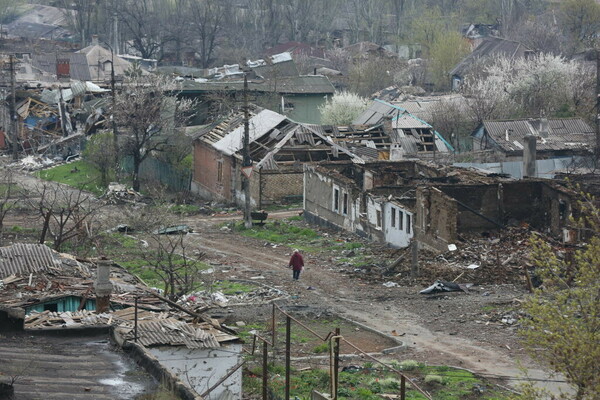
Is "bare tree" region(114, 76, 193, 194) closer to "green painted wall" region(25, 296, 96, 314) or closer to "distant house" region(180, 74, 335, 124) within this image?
"distant house" region(180, 74, 335, 124)

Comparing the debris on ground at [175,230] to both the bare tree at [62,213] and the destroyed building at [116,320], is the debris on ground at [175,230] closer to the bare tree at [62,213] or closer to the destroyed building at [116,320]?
the bare tree at [62,213]

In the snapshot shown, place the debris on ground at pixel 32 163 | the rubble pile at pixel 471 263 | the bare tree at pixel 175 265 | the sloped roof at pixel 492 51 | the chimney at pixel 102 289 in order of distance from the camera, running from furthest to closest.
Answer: the sloped roof at pixel 492 51 → the debris on ground at pixel 32 163 → the rubble pile at pixel 471 263 → the bare tree at pixel 175 265 → the chimney at pixel 102 289

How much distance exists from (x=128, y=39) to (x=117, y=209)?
66711 millimetres

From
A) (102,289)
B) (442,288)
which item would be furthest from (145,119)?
(102,289)

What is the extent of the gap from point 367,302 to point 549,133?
25.4 m

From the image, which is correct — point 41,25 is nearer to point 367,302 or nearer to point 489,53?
point 489,53

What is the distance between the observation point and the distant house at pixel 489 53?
80.3m

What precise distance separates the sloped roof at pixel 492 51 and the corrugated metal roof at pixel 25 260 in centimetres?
6114

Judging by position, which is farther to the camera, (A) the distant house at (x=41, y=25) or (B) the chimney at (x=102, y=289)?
(A) the distant house at (x=41, y=25)

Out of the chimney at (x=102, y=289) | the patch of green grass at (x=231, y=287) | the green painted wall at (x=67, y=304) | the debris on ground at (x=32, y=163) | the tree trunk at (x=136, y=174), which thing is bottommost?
the debris on ground at (x=32, y=163)

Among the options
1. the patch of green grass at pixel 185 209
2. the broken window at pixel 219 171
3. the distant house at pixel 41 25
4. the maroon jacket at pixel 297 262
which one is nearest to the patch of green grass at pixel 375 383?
the maroon jacket at pixel 297 262

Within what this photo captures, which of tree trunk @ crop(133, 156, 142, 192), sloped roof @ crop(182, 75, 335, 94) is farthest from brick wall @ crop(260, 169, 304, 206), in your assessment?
sloped roof @ crop(182, 75, 335, 94)

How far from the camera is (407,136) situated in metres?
52.0

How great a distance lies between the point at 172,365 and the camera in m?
16.0
